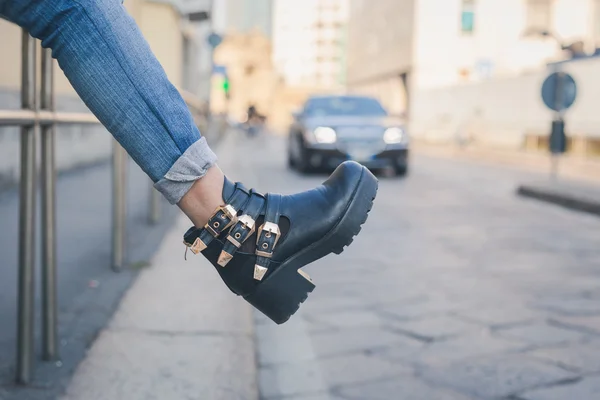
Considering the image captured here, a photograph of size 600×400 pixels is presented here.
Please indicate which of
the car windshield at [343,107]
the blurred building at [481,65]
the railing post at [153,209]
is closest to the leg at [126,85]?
the railing post at [153,209]

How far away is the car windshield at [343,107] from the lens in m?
13.0

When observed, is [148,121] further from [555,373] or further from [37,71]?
[555,373]

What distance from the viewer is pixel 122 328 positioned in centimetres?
267

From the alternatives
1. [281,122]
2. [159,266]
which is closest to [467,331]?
[159,266]

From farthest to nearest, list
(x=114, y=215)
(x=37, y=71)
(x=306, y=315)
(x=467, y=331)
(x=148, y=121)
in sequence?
(x=114, y=215) → (x=306, y=315) → (x=467, y=331) → (x=37, y=71) → (x=148, y=121)

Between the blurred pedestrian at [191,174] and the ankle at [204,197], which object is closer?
the blurred pedestrian at [191,174]

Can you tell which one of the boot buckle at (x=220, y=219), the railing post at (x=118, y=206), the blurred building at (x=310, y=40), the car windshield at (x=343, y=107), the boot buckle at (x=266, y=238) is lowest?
the railing post at (x=118, y=206)

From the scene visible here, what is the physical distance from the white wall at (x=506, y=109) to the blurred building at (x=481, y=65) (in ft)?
0.10

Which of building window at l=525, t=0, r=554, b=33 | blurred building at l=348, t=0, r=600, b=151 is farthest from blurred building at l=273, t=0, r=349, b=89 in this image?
building window at l=525, t=0, r=554, b=33

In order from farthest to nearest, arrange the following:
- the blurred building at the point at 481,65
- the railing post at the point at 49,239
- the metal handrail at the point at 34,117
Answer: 1. the blurred building at the point at 481,65
2. the railing post at the point at 49,239
3. the metal handrail at the point at 34,117

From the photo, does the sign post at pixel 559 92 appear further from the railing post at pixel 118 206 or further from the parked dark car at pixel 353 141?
the railing post at pixel 118 206

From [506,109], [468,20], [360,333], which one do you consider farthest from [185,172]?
[468,20]

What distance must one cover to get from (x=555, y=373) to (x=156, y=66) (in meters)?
1.66

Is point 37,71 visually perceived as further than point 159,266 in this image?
No
